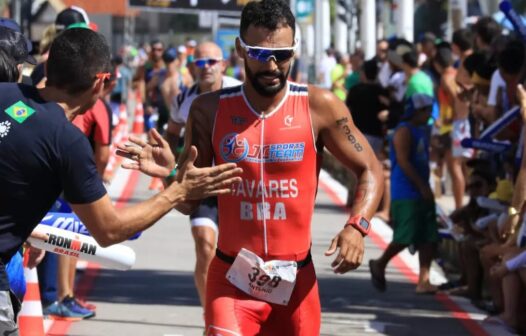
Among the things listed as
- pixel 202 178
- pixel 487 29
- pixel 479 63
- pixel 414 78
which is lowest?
pixel 414 78

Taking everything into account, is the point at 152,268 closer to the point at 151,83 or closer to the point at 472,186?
the point at 472,186

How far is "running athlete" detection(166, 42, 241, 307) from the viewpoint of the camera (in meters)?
10.2

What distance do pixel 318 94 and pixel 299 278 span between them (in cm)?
87

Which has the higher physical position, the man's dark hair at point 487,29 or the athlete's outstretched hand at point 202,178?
the athlete's outstretched hand at point 202,178

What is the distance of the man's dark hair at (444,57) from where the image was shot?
18000mm

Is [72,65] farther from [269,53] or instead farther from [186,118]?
[186,118]

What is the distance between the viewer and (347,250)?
6.71 metres

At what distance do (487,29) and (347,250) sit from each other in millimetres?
8281

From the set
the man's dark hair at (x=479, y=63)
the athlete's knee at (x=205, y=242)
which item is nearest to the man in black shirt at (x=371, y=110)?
the man's dark hair at (x=479, y=63)

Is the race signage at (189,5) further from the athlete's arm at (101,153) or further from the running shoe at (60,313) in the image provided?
the athlete's arm at (101,153)

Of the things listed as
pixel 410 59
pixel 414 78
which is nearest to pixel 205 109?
pixel 414 78

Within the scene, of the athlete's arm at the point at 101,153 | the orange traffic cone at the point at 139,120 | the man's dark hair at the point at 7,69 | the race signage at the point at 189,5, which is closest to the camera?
the man's dark hair at the point at 7,69

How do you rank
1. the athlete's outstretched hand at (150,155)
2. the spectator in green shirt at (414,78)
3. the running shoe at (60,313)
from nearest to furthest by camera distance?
1. the athlete's outstretched hand at (150,155)
2. the running shoe at (60,313)
3. the spectator in green shirt at (414,78)

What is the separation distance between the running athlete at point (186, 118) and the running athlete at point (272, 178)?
9.99ft
